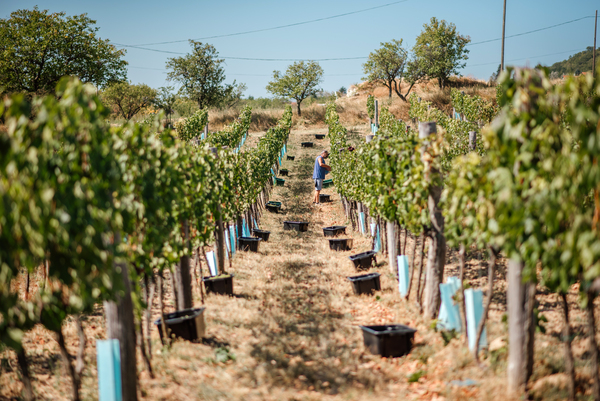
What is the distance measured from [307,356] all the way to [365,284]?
1.95 m

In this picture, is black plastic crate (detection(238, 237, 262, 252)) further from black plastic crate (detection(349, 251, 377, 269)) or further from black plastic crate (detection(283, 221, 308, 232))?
black plastic crate (detection(349, 251, 377, 269))

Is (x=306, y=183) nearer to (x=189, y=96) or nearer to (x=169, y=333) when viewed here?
(x=169, y=333)

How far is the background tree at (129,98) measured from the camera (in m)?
48.4

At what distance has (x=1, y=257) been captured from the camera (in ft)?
7.23

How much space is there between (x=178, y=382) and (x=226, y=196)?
4.28m

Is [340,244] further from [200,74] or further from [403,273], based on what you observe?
[200,74]

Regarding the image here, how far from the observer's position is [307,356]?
431 centimetres

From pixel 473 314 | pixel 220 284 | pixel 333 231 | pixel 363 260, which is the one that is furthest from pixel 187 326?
pixel 333 231

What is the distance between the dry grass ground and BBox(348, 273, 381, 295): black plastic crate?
10 centimetres

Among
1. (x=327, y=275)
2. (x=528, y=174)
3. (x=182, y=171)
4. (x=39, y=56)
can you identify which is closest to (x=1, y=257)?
(x=182, y=171)

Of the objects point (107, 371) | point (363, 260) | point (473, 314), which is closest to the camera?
point (107, 371)

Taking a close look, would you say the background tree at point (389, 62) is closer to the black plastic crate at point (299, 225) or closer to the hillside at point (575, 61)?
the black plastic crate at point (299, 225)

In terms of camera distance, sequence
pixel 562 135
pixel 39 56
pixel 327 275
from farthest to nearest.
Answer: pixel 39 56 < pixel 327 275 < pixel 562 135

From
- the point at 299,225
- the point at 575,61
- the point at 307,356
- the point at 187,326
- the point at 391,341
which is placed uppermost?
the point at 575,61
